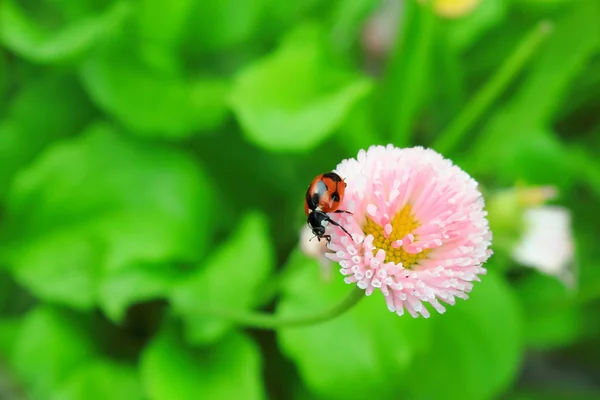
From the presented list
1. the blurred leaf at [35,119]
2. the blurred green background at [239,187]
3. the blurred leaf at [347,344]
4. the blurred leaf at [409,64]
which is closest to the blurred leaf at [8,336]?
the blurred green background at [239,187]

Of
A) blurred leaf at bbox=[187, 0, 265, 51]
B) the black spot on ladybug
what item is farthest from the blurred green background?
the black spot on ladybug

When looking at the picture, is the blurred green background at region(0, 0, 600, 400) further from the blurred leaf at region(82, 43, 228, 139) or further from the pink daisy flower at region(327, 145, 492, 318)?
the pink daisy flower at region(327, 145, 492, 318)

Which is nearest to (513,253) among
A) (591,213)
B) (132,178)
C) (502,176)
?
(502,176)

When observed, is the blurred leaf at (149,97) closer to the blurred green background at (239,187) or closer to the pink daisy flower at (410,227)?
the blurred green background at (239,187)

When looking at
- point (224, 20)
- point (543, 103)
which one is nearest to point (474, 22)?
point (543, 103)

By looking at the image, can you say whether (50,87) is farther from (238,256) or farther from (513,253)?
(513,253)

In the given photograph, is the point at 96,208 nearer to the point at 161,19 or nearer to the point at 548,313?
the point at 161,19

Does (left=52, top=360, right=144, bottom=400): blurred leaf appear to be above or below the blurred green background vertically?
below
